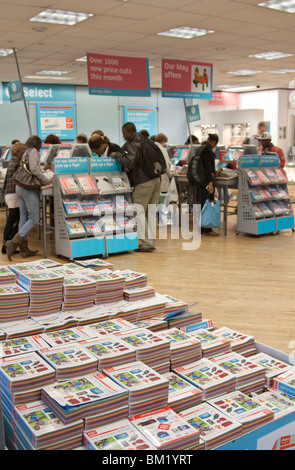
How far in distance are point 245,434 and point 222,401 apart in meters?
0.20

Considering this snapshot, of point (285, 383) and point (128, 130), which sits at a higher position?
point (128, 130)

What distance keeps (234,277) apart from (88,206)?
2.29 meters

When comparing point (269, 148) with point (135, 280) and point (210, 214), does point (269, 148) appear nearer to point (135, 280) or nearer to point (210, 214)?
point (210, 214)

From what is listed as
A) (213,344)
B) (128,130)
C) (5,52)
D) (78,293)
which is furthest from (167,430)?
(5,52)

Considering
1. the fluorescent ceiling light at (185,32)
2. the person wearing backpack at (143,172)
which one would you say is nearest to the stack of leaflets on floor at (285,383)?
the person wearing backpack at (143,172)

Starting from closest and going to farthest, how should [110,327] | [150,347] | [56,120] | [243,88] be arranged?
[150,347]
[110,327]
[56,120]
[243,88]

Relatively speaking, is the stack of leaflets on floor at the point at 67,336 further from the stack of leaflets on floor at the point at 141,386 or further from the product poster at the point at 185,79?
the product poster at the point at 185,79

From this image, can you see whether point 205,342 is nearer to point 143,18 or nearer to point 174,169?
point 143,18

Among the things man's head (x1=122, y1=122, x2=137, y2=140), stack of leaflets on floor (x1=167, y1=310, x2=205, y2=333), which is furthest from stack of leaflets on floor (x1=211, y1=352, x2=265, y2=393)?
man's head (x1=122, y1=122, x2=137, y2=140)

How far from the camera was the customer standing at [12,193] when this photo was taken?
671cm

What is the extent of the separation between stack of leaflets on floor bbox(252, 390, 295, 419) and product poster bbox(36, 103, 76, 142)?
562 inches

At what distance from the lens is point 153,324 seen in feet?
8.57

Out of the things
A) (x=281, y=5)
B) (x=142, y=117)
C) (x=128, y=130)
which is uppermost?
(x=281, y=5)

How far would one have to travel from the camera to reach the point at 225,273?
19.4 feet
